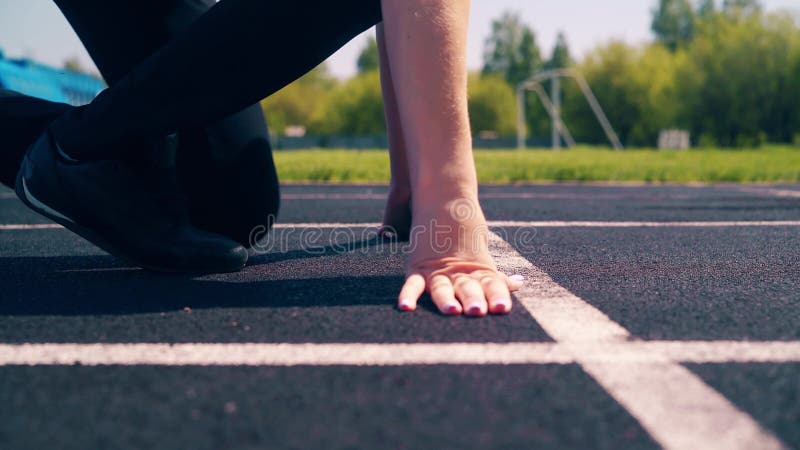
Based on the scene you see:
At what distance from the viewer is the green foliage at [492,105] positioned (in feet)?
239

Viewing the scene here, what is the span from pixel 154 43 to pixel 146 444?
5.43 ft

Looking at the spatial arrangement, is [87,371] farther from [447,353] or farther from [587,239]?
[587,239]

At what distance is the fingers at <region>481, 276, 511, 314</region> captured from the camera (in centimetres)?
153

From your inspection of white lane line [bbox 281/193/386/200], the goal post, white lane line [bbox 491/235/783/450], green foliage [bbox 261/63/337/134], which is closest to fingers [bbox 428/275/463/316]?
white lane line [bbox 491/235/783/450]

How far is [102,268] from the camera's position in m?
2.20

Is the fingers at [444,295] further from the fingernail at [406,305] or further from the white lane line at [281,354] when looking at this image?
the white lane line at [281,354]

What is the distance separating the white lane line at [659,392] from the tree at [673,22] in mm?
83973

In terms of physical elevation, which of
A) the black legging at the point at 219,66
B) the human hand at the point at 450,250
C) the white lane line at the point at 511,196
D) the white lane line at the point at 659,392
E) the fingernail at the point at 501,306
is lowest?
the white lane line at the point at 511,196

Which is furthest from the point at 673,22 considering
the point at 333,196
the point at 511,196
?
the point at 333,196

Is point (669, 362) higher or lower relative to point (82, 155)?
lower

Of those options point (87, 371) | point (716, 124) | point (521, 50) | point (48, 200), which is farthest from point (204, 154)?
point (521, 50)

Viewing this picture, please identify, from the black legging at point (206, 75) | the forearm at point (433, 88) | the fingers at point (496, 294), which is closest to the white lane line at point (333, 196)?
the black legging at point (206, 75)

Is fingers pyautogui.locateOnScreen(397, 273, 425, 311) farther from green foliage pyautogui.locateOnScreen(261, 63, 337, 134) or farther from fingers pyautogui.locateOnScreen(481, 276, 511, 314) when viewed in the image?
green foliage pyautogui.locateOnScreen(261, 63, 337, 134)

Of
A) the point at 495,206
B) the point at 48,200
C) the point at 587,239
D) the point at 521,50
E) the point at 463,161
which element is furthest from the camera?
the point at 521,50
